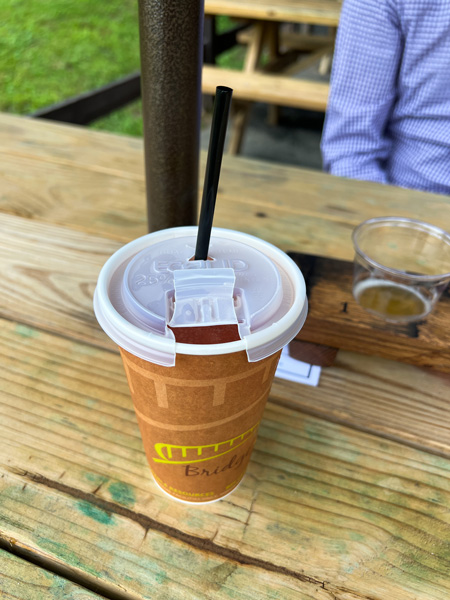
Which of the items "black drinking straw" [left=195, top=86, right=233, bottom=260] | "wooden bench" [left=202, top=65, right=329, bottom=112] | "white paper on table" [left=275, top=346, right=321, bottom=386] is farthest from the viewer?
"wooden bench" [left=202, top=65, right=329, bottom=112]

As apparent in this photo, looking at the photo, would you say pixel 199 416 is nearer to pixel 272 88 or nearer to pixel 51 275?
pixel 51 275

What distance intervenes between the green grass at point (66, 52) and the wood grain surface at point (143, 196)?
2.30 m

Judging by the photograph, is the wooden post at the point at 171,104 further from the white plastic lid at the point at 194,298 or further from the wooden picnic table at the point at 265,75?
the wooden picnic table at the point at 265,75

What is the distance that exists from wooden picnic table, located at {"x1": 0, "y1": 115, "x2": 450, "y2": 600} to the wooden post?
0.19 meters

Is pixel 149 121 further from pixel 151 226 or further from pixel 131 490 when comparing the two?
pixel 131 490

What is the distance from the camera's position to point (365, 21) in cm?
129

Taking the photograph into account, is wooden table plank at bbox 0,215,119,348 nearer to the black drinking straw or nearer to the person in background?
the black drinking straw

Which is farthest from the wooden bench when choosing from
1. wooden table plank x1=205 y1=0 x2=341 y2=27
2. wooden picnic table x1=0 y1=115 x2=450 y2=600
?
wooden picnic table x1=0 y1=115 x2=450 y2=600

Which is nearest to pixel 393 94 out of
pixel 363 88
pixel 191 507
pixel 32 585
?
pixel 363 88

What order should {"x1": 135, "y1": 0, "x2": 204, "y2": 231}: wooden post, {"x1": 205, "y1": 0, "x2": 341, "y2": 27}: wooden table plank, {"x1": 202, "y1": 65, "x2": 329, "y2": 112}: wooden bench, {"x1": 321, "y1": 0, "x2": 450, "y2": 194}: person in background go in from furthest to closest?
{"x1": 205, "y1": 0, "x2": 341, "y2": 27}: wooden table plank < {"x1": 202, "y1": 65, "x2": 329, "y2": 112}: wooden bench < {"x1": 321, "y1": 0, "x2": 450, "y2": 194}: person in background < {"x1": 135, "y1": 0, "x2": 204, "y2": 231}: wooden post

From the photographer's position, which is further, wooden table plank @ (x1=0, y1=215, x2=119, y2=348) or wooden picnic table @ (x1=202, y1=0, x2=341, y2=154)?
wooden picnic table @ (x1=202, y1=0, x2=341, y2=154)

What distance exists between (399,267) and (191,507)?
20.3 inches

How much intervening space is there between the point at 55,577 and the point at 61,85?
396 cm

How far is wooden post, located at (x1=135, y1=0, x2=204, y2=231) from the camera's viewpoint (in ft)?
1.75
